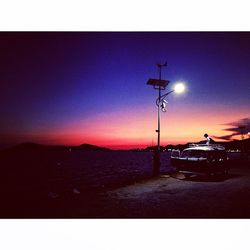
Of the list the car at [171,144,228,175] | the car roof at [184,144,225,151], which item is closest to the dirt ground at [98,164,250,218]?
the car at [171,144,228,175]

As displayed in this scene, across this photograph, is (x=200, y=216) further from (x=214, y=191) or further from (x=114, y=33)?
(x=114, y=33)

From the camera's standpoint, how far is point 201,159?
12.0 meters

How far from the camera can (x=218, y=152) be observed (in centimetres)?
1253

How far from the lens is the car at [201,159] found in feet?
39.5

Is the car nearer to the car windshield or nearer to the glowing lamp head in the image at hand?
the car windshield

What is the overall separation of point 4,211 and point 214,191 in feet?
23.0

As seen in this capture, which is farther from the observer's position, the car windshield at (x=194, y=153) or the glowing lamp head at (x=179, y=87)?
the glowing lamp head at (x=179, y=87)

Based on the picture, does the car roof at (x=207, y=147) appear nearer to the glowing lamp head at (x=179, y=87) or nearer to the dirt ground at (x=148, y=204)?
the dirt ground at (x=148, y=204)

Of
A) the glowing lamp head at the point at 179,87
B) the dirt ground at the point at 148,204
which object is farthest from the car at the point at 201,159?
the glowing lamp head at the point at 179,87

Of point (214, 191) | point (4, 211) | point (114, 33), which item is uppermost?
point (114, 33)

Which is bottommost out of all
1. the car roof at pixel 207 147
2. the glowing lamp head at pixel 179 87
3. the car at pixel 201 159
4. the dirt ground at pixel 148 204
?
the dirt ground at pixel 148 204
